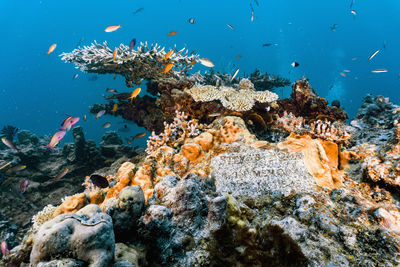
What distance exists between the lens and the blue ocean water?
8456cm

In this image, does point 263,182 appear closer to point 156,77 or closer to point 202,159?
point 202,159

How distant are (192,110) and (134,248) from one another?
443 centimetres

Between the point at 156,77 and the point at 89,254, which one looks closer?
the point at 89,254

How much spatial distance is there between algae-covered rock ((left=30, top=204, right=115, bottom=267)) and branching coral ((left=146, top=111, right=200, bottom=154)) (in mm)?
3459

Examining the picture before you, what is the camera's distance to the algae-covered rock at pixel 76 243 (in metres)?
1.15

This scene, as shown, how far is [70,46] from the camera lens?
106875 millimetres

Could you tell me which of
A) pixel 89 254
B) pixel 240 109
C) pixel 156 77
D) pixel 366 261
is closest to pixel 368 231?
pixel 366 261

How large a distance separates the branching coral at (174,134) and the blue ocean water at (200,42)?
2977 inches

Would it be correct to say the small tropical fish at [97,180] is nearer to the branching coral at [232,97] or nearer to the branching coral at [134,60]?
the branching coral at [232,97]

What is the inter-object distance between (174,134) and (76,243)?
3.92 metres

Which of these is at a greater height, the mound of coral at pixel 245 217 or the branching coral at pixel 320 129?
the branching coral at pixel 320 129

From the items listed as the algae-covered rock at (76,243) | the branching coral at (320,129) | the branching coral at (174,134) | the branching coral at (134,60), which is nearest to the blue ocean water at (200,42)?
the branching coral at (134,60)

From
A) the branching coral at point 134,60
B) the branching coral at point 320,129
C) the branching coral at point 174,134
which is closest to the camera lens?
the branching coral at point 320,129

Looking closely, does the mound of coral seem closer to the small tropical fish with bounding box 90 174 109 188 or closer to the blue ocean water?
the small tropical fish with bounding box 90 174 109 188
